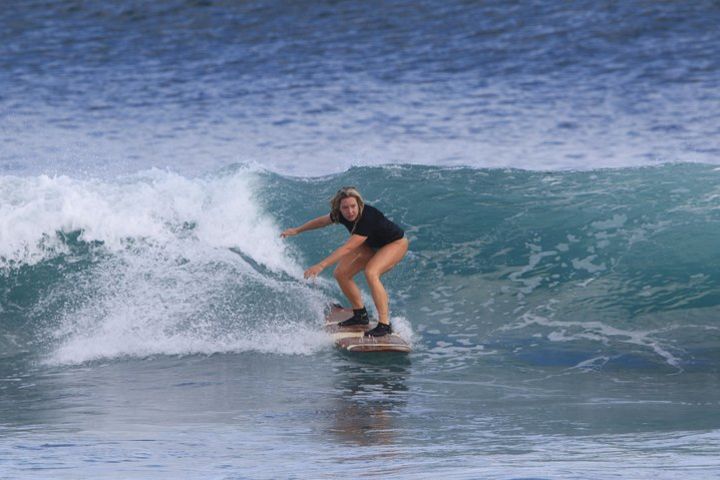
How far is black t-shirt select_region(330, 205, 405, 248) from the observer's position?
1216cm

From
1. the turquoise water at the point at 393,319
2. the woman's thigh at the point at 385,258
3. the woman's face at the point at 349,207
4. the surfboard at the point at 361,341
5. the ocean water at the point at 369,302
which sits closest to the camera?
the turquoise water at the point at 393,319

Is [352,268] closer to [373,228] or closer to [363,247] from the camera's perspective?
[363,247]

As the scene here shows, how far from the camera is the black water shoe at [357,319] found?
41.4ft

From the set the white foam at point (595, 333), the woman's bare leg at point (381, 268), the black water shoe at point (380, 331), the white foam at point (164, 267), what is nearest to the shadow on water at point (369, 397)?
the black water shoe at point (380, 331)

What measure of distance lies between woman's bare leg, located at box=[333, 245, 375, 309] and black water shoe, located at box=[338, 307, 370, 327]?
2.1 inches

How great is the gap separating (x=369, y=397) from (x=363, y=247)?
2.56 meters

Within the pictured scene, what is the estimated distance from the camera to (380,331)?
12.3 m

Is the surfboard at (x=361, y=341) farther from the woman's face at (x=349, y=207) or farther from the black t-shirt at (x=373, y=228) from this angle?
the woman's face at (x=349, y=207)

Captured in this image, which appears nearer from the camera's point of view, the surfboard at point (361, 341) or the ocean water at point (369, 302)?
the ocean water at point (369, 302)

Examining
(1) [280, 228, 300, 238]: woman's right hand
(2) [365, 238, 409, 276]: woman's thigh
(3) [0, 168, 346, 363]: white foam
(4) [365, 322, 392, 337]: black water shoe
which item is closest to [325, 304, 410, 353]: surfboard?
(4) [365, 322, 392, 337]: black water shoe

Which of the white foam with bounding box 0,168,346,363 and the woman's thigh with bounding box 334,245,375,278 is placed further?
the white foam with bounding box 0,168,346,363

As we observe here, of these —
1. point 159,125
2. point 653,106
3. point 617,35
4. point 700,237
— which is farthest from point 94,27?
point 700,237

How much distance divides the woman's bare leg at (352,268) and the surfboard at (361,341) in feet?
0.88

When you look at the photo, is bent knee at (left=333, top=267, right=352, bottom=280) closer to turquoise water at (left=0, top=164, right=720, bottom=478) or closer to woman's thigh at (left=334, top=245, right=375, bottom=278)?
woman's thigh at (left=334, top=245, right=375, bottom=278)
